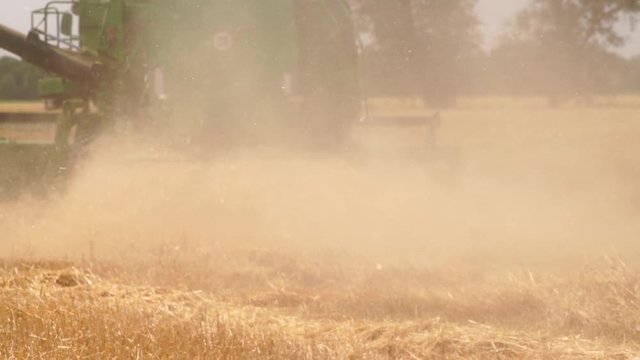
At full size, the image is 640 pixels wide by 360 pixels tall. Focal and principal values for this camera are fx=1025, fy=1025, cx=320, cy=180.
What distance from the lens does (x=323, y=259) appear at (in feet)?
24.8

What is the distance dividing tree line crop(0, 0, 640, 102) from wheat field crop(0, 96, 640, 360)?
7.87 ft

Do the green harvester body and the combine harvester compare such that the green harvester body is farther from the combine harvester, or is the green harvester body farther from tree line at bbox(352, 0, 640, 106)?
tree line at bbox(352, 0, 640, 106)

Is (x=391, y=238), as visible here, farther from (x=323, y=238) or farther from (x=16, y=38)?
(x=16, y=38)

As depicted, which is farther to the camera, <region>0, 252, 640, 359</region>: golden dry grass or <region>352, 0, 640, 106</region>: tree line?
<region>352, 0, 640, 106</region>: tree line

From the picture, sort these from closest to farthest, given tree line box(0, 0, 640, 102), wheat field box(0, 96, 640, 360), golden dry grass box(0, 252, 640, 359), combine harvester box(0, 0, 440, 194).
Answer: golden dry grass box(0, 252, 640, 359) → wheat field box(0, 96, 640, 360) → combine harvester box(0, 0, 440, 194) → tree line box(0, 0, 640, 102)

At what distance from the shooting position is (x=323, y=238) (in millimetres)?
8547

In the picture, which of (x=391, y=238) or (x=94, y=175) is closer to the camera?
(x=391, y=238)

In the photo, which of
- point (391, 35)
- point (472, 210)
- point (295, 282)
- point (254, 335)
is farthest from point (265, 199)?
point (391, 35)

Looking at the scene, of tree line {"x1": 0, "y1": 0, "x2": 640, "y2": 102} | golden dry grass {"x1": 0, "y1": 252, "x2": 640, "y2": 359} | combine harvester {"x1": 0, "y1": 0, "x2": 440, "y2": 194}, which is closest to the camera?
golden dry grass {"x1": 0, "y1": 252, "x2": 640, "y2": 359}

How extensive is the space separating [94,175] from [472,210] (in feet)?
11.6

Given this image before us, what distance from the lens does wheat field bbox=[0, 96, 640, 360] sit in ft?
16.8

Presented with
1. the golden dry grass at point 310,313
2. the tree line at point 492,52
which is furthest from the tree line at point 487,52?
the golden dry grass at point 310,313

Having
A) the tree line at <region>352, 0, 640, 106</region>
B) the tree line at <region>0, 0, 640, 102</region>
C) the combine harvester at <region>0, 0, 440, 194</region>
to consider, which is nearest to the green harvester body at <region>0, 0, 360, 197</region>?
the combine harvester at <region>0, 0, 440, 194</region>

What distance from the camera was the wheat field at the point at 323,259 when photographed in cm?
511
